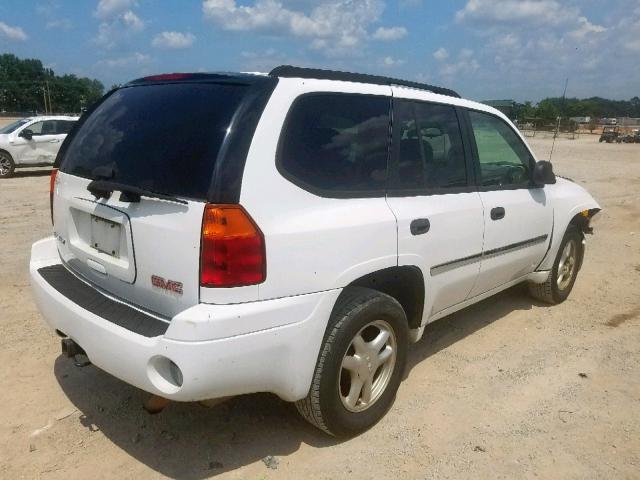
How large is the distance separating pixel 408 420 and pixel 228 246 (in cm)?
161

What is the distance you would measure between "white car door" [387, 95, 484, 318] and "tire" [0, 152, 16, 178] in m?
13.2

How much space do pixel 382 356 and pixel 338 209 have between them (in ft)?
3.02

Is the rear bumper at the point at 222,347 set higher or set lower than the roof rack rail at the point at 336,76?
lower

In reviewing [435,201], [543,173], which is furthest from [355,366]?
[543,173]

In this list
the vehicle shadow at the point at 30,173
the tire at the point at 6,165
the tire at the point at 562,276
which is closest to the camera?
the tire at the point at 562,276

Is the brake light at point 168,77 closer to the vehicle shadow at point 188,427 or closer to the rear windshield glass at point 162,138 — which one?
the rear windshield glass at point 162,138

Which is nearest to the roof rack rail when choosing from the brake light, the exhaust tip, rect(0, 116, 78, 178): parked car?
the brake light

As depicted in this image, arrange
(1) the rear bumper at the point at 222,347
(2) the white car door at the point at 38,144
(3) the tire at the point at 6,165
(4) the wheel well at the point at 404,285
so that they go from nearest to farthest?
1. (1) the rear bumper at the point at 222,347
2. (4) the wheel well at the point at 404,285
3. (3) the tire at the point at 6,165
4. (2) the white car door at the point at 38,144

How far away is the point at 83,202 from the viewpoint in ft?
8.77

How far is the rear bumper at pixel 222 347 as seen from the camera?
2105 mm

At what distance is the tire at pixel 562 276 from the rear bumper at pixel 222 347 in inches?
121

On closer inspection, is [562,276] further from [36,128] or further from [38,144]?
[36,128]

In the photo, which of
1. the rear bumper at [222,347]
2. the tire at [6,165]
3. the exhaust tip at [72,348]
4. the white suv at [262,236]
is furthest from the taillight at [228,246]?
the tire at [6,165]

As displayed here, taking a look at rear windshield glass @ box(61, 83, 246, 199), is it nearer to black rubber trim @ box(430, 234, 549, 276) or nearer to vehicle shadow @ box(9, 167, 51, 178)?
black rubber trim @ box(430, 234, 549, 276)
